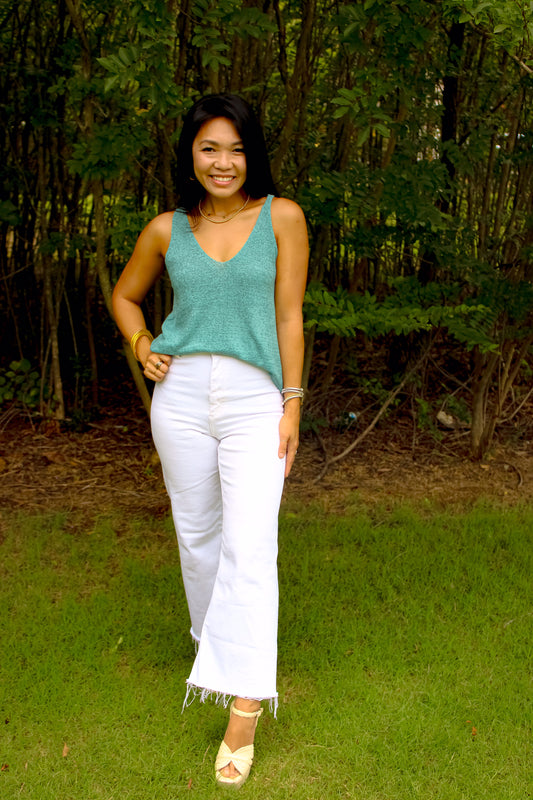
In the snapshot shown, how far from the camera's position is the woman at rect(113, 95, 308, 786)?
2.35 metres

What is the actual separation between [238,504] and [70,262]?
3786 millimetres

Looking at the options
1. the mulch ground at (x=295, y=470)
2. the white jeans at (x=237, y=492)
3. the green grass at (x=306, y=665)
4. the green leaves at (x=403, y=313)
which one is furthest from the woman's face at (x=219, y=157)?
the mulch ground at (x=295, y=470)

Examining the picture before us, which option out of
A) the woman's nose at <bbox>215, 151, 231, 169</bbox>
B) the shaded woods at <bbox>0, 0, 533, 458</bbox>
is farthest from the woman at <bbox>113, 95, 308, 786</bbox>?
the shaded woods at <bbox>0, 0, 533, 458</bbox>

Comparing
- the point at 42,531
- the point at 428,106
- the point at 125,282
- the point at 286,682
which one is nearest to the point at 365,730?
the point at 286,682

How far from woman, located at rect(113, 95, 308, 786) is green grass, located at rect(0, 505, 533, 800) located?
26cm

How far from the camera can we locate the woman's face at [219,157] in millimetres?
2354

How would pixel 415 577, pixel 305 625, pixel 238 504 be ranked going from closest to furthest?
1. pixel 238 504
2. pixel 305 625
3. pixel 415 577

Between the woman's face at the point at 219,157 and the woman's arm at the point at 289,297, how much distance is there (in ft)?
0.48

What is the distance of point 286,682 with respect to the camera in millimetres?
2910

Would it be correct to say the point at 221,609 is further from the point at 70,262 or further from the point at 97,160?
the point at 70,262

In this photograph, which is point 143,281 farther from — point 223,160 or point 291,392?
point 291,392

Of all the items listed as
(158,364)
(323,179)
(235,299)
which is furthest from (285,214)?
(323,179)

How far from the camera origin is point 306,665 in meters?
3.00

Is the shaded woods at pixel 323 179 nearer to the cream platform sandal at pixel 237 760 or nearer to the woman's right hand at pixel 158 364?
the woman's right hand at pixel 158 364
